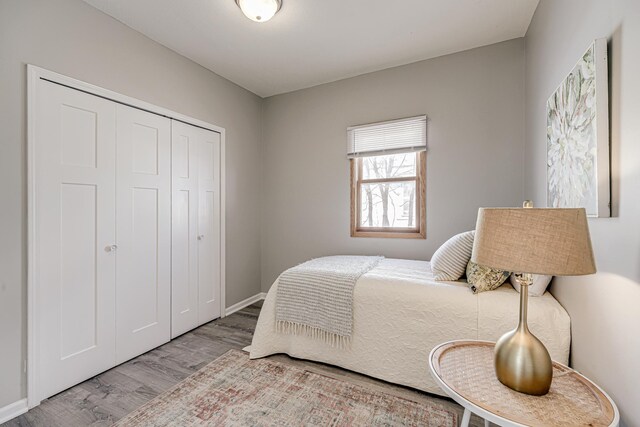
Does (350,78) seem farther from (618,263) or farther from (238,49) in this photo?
(618,263)

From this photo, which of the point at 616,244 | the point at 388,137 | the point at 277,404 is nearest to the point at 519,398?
the point at 616,244

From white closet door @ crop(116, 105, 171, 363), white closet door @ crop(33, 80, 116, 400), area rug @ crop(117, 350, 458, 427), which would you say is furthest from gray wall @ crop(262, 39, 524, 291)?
white closet door @ crop(33, 80, 116, 400)

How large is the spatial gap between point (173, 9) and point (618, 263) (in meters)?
2.92

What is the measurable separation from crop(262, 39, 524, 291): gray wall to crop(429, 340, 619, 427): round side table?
1.75m

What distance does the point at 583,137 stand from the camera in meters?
1.26

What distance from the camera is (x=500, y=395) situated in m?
1.01

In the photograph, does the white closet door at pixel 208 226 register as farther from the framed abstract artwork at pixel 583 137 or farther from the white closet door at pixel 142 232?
the framed abstract artwork at pixel 583 137

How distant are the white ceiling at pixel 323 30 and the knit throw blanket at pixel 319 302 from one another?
77.6 inches

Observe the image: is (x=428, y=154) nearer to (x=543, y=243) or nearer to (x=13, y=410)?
(x=543, y=243)

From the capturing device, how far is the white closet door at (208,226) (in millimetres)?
2906

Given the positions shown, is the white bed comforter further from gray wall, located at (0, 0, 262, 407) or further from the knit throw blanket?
gray wall, located at (0, 0, 262, 407)

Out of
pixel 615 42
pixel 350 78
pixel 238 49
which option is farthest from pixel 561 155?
pixel 238 49

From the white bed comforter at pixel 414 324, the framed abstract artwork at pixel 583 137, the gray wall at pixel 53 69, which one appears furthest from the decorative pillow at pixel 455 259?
the gray wall at pixel 53 69

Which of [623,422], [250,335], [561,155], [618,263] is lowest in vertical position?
[250,335]
